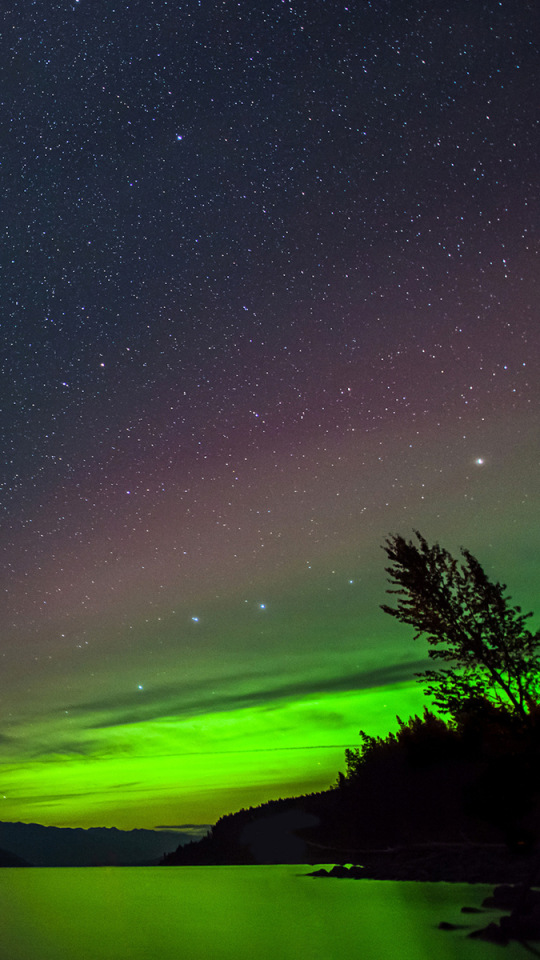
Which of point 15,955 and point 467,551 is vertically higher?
point 467,551

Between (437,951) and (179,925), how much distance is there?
59.9 feet

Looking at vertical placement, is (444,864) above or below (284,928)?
below

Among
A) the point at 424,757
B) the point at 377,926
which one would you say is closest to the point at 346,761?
the point at 424,757

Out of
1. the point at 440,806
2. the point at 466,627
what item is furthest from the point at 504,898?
the point at 440,806

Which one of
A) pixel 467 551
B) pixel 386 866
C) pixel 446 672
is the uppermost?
pixel 467 551

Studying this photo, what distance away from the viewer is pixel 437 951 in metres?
15.1

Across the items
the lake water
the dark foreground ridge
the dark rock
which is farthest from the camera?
the dark foreground ridge

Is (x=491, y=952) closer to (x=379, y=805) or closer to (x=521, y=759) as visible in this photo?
(x=521, y=759)

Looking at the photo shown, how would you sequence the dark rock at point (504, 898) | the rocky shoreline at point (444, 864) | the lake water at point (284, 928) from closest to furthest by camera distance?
the lake water at point (284, 928) < the dark rock at point (504, 898) < the rocky shoreline at point (444, 864)

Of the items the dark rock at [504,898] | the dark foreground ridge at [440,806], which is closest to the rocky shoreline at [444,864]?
the dark foreground ridge at [440,806]

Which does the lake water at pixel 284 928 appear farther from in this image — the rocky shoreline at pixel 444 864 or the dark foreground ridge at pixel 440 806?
the dark foreground ridge at pixel 440 806

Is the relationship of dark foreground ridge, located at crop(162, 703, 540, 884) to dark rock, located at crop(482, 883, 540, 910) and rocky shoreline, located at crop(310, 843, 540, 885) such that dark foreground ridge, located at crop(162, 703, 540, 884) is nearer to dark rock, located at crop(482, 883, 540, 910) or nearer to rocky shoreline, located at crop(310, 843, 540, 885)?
rocky shoreline, located at crop(310, 843, 540, 885)

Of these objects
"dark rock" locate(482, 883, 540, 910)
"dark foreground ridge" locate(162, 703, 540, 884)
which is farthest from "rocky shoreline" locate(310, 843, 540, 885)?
"dark rock" locate(482, 883, 540, 910)

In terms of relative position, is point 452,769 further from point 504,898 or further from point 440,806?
point 504,898
